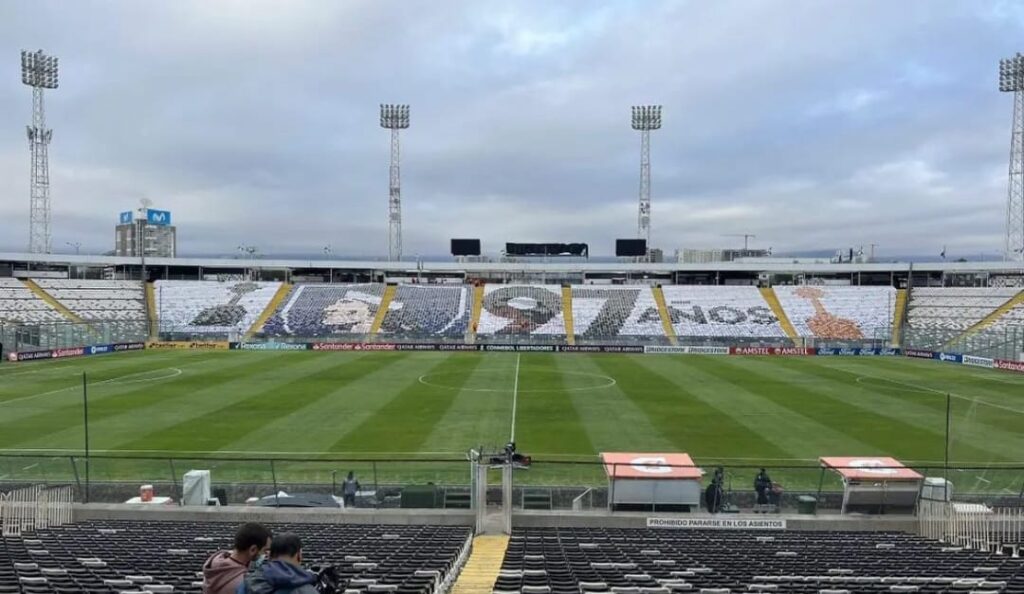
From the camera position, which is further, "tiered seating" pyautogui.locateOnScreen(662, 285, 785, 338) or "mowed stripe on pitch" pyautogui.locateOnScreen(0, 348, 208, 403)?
"tiered seating" pyautogui.locateOnScreen(662, 285, 785, 338)

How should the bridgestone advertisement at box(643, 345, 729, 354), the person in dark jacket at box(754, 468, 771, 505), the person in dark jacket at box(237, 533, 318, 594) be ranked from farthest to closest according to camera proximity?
the bridgestone advertisement at box(643, 345, 729, 354) < the person in dark jacket at box(754, 468, 771, 505) < the person in dark jacket at box(237, 533, 318, 594)

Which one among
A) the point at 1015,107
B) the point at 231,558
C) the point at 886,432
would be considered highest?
the point at 1015,107

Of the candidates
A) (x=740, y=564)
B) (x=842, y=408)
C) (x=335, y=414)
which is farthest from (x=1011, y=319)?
(x=740, y=564)

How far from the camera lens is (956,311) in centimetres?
7200

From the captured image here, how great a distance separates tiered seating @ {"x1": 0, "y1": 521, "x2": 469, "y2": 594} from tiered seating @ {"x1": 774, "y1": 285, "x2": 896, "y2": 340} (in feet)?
215

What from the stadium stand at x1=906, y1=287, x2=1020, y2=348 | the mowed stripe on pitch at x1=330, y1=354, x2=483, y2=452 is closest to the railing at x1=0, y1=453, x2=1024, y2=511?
the mowed stripe on pitch at x1=330, y1=354, x2=483, y2=452

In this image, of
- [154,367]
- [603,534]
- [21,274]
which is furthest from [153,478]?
[21,274]

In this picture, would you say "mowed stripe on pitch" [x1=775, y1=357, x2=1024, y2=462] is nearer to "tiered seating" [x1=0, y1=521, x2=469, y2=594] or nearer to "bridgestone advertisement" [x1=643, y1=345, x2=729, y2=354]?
"bridgestone advertisement" [x1=643, y1=345, x2=729, y2=354]

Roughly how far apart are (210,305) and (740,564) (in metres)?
75.6

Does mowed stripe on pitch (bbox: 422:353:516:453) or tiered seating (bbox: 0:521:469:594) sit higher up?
tiered seating (bbox: 0:521:469:594)

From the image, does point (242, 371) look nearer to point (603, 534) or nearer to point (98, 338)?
point (98, 338)

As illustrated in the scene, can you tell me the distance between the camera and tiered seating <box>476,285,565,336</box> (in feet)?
237

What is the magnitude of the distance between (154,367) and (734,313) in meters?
55.9

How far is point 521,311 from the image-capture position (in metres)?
77.6
